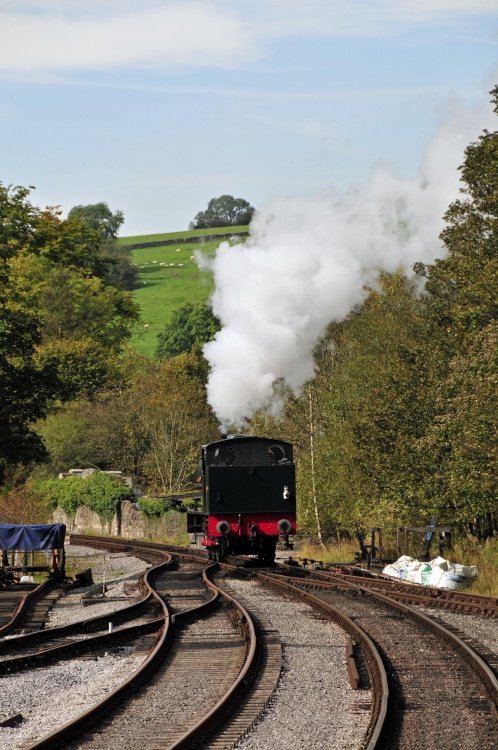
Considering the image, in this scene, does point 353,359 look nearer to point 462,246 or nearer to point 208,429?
point 462,246

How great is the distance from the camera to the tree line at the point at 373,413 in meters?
25.7

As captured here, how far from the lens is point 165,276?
13262 cm

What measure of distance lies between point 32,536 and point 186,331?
64.9 metres

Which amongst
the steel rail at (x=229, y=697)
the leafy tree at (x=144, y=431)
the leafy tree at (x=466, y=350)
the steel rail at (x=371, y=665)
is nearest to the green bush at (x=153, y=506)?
the leafy tree at (x=144, y=431)

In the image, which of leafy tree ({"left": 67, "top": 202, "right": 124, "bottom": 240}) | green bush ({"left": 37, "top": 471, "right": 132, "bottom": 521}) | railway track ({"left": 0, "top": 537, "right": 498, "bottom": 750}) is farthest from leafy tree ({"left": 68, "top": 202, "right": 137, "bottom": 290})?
railway track ({"left": 0, "top": 537, "right": 498, "bottom": 750})

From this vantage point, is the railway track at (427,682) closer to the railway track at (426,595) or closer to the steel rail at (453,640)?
the steel rail at (453,640)

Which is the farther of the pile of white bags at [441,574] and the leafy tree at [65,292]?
the leafy tree at [65,292]

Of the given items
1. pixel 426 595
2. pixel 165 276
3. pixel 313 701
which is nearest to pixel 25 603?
pixel 426 595

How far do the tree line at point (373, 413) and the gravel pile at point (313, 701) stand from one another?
837 centimetres

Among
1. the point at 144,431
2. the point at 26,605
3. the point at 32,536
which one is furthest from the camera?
the point at 144,431

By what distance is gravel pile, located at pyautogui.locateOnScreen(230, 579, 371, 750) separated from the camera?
925 cm

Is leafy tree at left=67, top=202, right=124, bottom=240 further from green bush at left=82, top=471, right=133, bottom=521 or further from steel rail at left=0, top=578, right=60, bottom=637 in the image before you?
steel rail at left=0, top=578, right=60, bottom=637

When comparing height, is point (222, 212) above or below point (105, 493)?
above

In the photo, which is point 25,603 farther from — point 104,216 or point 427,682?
point 104,216
